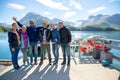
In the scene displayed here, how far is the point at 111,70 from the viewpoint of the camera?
21.7 ft

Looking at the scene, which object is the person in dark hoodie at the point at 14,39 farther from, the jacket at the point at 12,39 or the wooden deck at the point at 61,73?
the wooden deck at the point at 61,73

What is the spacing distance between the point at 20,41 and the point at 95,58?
397 centimetres

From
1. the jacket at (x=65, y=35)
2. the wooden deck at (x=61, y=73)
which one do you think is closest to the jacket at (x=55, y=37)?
the jacket at (x=65, y=35)

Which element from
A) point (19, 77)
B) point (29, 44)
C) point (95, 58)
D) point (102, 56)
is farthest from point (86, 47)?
point (19, 77)

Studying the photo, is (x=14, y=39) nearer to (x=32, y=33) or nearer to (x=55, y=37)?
(x=32, y=33)

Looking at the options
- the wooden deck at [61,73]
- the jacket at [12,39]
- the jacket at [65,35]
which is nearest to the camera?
the wooden deck at [61,73]

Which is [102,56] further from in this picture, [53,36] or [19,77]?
[19,77]

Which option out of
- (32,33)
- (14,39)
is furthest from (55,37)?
(14,39)

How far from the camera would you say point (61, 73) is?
20.5ft

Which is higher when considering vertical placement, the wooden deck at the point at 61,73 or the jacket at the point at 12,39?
the jacket at the point at 12,39

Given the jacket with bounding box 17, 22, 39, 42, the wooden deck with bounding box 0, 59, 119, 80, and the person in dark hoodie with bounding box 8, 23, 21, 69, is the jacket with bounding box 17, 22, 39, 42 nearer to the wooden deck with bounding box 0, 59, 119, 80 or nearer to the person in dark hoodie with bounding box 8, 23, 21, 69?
the person in dark hoodie with bounding box 8, 23, 21, 69

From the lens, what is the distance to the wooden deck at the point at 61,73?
568cm

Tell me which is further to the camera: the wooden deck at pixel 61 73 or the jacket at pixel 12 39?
the jacket at pixel 12 39

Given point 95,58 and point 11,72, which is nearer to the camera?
point 11,72
